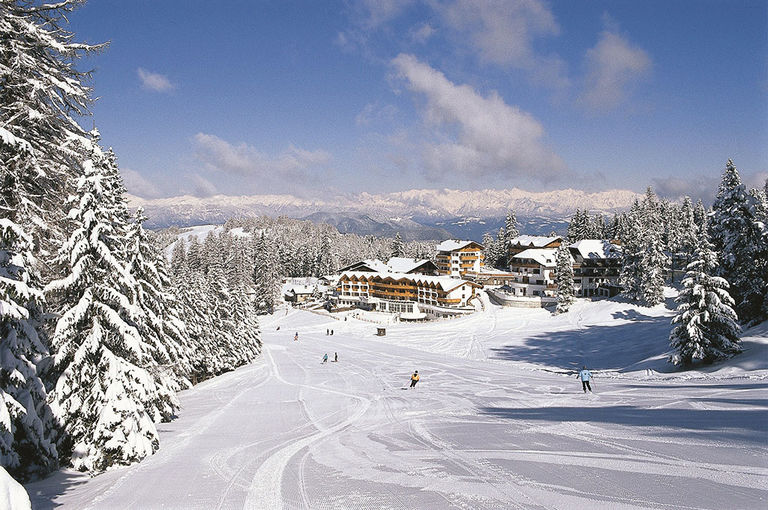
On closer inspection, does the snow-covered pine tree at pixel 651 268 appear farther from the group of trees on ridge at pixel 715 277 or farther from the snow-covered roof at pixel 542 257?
the snow-covered roof at pixel 542 257

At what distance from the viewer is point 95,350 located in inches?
540

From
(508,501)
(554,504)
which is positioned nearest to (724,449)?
(554,504)

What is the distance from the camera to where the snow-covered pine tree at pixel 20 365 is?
9617 mm

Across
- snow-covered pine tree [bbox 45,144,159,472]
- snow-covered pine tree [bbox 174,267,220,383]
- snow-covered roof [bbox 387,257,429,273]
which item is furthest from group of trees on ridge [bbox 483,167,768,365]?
snow-covered roof [bbox 387,257,429,273]

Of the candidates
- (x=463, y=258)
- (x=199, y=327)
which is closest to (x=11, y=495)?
(x=199, y=327)

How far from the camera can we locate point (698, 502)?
7305mm

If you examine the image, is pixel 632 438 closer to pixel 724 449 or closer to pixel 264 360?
pixel 724 449

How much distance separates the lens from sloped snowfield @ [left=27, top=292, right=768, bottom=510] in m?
8.62

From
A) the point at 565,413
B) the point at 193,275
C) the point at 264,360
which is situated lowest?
the point at 264,360

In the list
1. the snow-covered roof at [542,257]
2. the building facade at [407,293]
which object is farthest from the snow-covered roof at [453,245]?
the snow-covered roof at [542,257]

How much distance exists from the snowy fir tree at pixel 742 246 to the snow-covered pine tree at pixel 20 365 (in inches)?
1672

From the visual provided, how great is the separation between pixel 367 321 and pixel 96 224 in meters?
64.9

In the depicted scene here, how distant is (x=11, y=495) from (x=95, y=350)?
846cm

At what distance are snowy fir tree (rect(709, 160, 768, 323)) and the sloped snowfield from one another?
5950 mm
